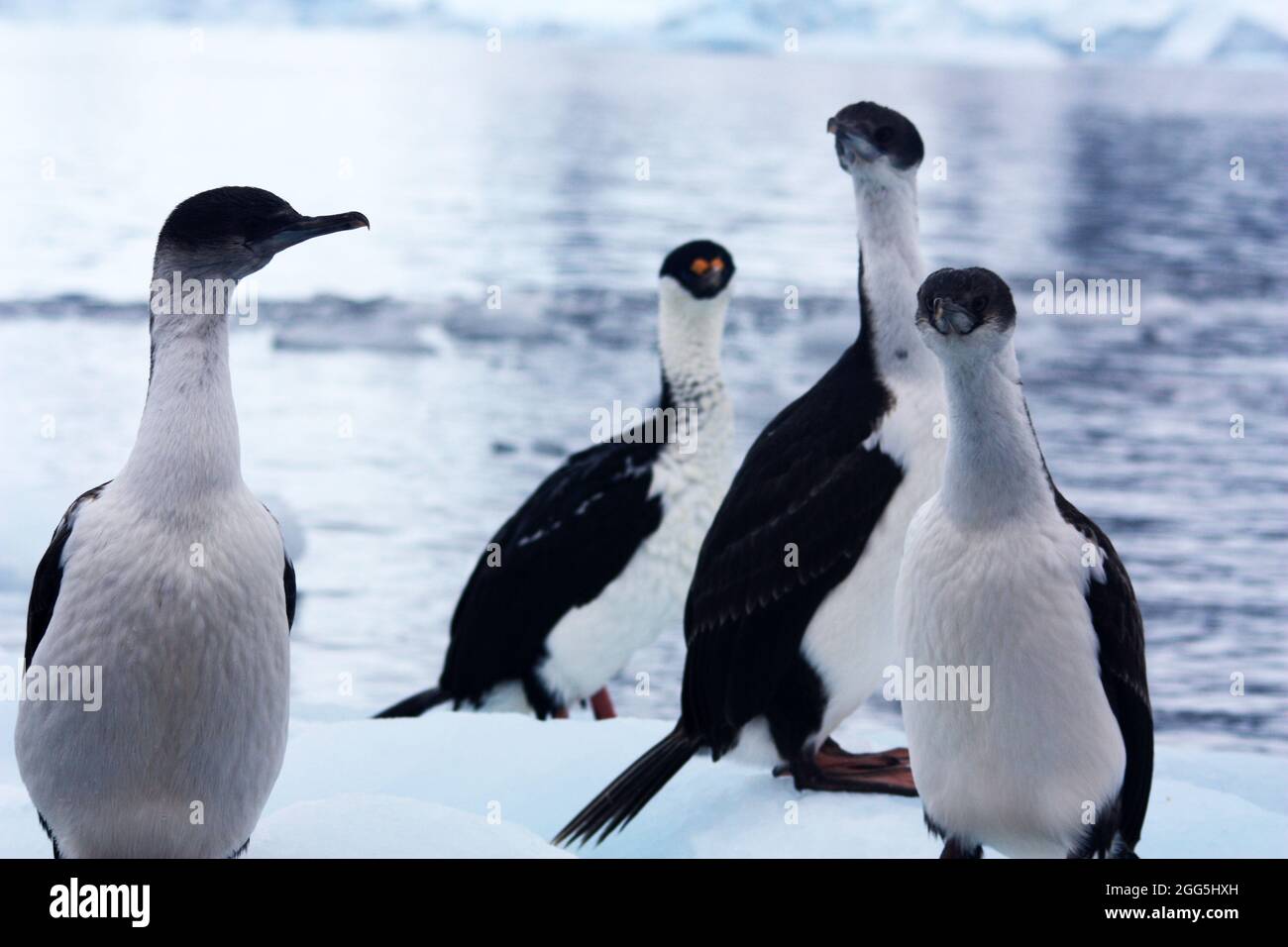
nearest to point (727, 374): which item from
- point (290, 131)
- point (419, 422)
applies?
point (419, 422)

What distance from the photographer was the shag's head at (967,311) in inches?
86.0

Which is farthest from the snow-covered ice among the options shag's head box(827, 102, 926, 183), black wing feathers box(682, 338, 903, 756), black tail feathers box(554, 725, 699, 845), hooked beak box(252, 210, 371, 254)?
shag's head box(827, 102, 926, 183)

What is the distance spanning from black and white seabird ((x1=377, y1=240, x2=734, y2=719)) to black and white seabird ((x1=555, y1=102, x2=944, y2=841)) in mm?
773

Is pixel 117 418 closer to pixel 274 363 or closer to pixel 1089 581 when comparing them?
pixel 274 363

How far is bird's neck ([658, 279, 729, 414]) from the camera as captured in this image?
3.99 metres

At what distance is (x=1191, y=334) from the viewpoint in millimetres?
11422

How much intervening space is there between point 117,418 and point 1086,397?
17.4 ft

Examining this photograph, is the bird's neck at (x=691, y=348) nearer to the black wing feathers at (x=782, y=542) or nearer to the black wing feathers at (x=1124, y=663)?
the black wing feathers at (x=782, y=542)

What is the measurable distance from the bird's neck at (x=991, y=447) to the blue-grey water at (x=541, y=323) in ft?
5.10

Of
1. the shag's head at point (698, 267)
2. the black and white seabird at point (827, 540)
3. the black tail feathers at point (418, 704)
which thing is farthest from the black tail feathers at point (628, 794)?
the shag's head at point (698, 267)

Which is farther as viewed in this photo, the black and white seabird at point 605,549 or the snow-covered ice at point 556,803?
the black and white seabird at point 605,549

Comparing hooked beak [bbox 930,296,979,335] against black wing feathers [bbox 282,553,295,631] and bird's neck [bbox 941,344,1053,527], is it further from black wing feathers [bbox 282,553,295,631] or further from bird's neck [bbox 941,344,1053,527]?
black wing feathers [bbox 282,553,295,631]

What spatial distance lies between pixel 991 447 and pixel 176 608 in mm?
1125

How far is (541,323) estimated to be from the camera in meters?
11.9
